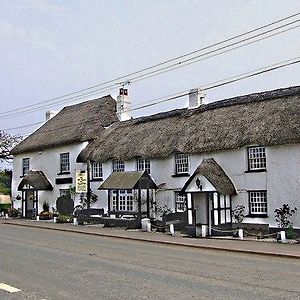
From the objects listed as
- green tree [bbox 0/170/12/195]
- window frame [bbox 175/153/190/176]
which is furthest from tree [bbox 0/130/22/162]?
window frame [bbox 175/153/190/176]

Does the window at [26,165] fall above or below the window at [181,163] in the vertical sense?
above

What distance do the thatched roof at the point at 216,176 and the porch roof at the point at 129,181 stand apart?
3623 millimetres

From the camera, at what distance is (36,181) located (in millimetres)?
39531

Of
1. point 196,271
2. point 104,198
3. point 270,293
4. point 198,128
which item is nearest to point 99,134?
point 104,198

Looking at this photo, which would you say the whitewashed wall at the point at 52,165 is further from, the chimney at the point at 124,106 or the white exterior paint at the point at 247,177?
the white exterior paint at the point at 247,177

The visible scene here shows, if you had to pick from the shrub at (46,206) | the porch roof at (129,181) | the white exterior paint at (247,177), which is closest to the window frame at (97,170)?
the white exterior paint at (247,177)

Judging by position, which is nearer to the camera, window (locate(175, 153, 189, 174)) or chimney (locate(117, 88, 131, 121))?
window (locate(175, 153, 189, 174))

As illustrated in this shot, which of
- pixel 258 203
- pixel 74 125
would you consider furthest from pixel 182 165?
pixel 74 125

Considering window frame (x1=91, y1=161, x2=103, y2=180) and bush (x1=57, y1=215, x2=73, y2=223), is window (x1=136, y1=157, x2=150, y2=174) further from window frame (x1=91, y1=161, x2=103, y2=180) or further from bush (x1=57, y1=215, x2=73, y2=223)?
bush (x1=57, y1=215, x2=73, y2=223)

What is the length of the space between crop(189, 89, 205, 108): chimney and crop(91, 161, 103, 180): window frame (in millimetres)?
7659

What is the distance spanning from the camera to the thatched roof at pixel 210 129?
24250 millimetres

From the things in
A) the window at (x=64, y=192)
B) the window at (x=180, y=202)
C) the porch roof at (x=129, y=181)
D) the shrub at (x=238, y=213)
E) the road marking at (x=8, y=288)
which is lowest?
the road marking at (x=8, y=288)

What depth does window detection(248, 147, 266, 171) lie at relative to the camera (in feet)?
81.0

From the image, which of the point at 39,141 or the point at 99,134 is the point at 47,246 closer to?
the point at 99,134
